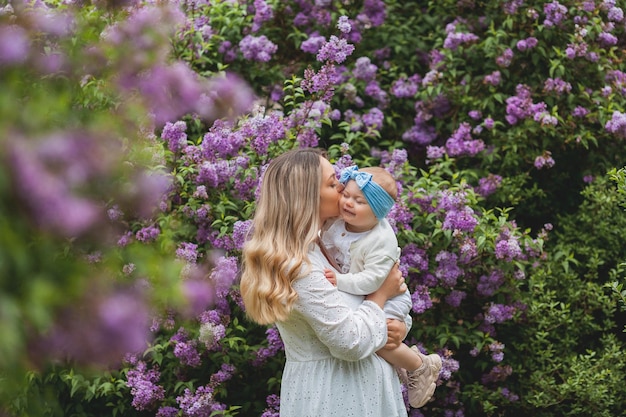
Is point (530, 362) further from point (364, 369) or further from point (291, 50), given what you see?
point (291, 50)

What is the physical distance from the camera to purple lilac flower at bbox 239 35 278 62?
5508mm

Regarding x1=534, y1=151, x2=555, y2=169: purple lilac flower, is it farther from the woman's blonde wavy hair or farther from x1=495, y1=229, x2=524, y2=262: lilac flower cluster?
the woman's blonde wavy hair

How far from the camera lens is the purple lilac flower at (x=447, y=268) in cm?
452

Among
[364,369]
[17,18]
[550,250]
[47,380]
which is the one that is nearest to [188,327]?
[47,380]

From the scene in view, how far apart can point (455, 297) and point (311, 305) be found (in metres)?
1.76

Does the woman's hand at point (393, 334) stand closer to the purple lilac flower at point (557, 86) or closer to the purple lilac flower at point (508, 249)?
the purple lilac flower at point (508, 249)

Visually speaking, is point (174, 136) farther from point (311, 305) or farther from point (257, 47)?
point (311, 305)

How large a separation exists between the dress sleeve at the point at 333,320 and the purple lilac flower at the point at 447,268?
151 centimetres

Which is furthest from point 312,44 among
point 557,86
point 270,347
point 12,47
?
point 12,47

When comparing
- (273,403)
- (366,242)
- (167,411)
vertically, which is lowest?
(167,411)

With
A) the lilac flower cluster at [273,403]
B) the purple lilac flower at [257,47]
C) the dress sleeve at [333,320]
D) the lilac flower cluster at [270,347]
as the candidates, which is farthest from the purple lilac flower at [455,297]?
Answer: the purple lilac flower at [257,47]

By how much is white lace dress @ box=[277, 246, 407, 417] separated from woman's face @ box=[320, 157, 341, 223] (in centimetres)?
13

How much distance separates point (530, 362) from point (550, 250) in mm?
750

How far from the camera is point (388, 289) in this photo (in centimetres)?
324
